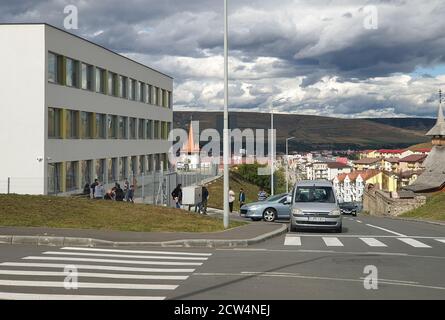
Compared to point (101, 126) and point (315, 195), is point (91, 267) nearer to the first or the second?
point (315, 195)

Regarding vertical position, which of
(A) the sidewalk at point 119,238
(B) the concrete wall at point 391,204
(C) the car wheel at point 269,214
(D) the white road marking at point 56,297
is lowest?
(B) the concrete wall at point 391,204

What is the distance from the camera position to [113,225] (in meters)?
19.8

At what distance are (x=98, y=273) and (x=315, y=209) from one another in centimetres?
1178

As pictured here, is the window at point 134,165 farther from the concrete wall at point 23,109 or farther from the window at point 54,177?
the concrete wall at point 23,109

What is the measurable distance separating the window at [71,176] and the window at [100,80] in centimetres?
772

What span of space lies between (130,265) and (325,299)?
15.8ft

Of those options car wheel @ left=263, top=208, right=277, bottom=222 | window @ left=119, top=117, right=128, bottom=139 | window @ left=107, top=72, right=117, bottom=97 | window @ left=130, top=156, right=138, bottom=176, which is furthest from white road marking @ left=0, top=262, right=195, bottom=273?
window @ left=130, top=156, right=138, bottom=176

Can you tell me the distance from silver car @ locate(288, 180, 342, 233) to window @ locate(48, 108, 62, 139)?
21.2 metres

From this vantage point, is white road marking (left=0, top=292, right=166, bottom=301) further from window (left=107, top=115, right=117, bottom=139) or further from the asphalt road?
window (left=107, top=115, right=117, bottom=139)

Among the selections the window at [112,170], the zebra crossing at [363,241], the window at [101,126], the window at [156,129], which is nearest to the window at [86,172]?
the window at [101,126]

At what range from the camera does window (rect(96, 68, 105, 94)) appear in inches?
1914

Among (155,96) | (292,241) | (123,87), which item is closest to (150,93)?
(155,96)

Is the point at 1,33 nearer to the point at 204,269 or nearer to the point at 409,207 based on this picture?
the point at 204,269

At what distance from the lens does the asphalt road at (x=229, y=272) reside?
995 centimetres
